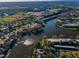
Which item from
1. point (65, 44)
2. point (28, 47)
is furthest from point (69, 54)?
point (28, 47)

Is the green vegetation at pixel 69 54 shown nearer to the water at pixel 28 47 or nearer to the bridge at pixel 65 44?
the bridge at pixel 65 44

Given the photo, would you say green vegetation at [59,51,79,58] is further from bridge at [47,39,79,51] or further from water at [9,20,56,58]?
water at [9,20,56,58]

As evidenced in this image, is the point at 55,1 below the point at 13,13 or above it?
above

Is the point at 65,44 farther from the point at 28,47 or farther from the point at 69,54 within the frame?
the point at 28,47

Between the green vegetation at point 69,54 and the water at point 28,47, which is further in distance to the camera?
the water at point 28,47

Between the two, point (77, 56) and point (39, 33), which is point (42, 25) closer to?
point (39, 33)

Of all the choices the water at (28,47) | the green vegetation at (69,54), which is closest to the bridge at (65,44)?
the green vegetation at (69,54)

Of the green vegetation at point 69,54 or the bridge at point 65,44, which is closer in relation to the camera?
the green vegetation at point 69,54

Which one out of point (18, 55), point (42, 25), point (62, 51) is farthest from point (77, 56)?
point (42, 25)

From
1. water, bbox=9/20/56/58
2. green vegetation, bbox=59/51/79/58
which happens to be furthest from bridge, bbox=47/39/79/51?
water, bbox=9/20/56/58

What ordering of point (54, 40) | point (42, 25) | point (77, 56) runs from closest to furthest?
point (77, 56)
point (54, 40)
point (42, 25)

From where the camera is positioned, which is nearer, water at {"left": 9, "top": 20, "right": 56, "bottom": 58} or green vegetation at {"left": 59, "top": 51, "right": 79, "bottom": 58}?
green vegetation at {"left": 59, "top": 51, "right": 79, "bottom": 58}
